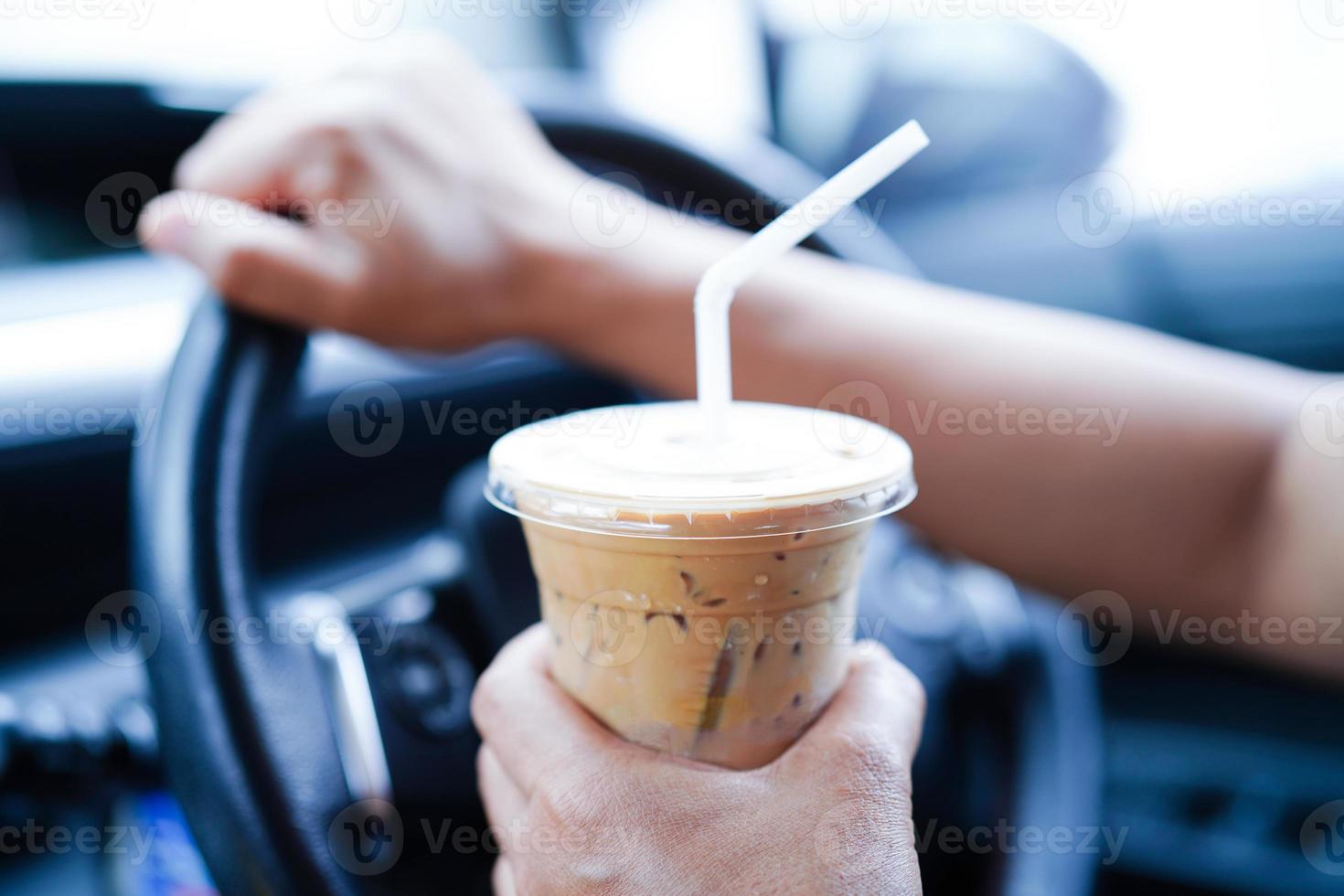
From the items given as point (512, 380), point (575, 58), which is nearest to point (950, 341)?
point (512, 380)

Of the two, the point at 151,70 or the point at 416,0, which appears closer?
the point at 151,70

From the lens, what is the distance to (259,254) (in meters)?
0.68

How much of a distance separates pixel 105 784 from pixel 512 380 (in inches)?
26.6

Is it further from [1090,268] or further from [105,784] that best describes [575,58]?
[105,784]

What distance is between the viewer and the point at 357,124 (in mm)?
764

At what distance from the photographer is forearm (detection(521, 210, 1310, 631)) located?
0.78 metres
